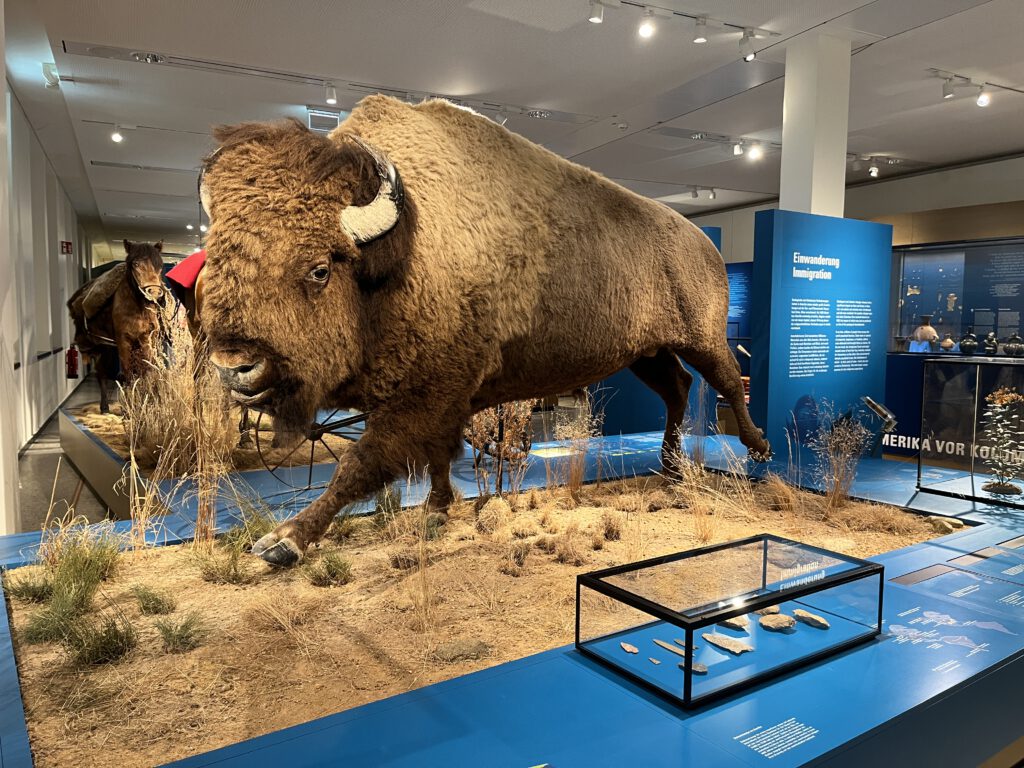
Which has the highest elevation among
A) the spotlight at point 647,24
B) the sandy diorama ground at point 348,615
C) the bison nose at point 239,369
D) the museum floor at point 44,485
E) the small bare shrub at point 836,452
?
the spotlight at point 647,24

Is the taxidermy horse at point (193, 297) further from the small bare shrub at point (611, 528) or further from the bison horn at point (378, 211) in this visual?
the small bare shrub at point (611, 528)

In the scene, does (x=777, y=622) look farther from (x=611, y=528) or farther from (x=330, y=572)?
(x=330, y=572)

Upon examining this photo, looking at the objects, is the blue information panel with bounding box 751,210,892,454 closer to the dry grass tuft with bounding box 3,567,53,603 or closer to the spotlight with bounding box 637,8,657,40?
the spotlight with bounding box 637,8,657,40

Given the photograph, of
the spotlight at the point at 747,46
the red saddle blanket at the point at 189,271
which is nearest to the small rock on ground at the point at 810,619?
the red saddle blanket at the point at 189,271

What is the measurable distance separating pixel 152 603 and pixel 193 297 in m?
2.89

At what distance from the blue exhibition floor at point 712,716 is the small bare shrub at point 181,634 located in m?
0.42

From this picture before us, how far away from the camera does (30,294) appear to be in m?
8.06

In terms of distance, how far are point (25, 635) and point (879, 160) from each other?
9.99 m

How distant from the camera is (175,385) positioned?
15.5ft

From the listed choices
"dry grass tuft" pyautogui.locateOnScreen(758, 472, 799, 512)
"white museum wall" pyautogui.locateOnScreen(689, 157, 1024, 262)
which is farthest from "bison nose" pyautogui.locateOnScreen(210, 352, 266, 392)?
"white museum wall" pyautogui.locateOnScreen(689, 157, 1024, 262)

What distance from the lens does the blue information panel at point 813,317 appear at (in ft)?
16.6

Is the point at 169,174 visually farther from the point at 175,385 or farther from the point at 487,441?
the point at 487,441

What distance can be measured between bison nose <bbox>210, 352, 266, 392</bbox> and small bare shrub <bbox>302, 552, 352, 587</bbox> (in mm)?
1184

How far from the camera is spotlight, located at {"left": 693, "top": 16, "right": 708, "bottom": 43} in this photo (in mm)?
5016
